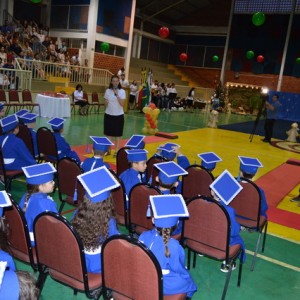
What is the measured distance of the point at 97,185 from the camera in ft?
8.11

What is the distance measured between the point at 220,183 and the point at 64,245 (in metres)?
1.47

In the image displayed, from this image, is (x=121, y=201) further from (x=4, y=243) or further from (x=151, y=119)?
(x=151, y=119)

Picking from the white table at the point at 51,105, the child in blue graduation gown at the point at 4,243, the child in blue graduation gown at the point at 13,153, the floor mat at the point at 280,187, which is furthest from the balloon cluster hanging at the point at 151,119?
the child in blue graduation gown at the point at 4,243

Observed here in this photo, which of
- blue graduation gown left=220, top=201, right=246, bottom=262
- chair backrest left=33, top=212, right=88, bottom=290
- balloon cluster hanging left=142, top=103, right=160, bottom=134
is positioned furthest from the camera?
balloon cluster hanging left=142, top=103, right=160, bottom=134

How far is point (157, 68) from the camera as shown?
93.4ft

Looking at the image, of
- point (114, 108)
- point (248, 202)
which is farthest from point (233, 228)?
point (114, 108)

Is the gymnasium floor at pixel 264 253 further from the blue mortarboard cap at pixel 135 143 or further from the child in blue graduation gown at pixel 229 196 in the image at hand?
the blue mortarboard cap at pixel 135 143

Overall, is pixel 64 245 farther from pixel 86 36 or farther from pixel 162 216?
pixel 86 36

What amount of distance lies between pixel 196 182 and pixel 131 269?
230 centimetres

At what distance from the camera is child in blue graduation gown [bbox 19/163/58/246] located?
2.69 meters

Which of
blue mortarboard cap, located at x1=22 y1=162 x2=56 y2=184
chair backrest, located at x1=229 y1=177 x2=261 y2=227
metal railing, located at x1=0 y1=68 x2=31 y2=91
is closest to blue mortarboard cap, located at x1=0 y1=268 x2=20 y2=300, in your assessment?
blue mortarboard cap, located at x1=22 y1=162 x2=56 y2=184

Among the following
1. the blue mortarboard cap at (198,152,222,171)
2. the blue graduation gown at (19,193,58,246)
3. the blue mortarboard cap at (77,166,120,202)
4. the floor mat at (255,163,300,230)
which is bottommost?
the floor mat at (255,163,300,230)

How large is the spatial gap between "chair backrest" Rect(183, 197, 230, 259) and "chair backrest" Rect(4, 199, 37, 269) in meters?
1.23

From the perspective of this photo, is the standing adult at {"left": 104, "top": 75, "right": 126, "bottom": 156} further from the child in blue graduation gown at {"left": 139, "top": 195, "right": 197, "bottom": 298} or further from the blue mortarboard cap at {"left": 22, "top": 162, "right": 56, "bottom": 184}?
the child in blue graduation gown at {"left": 139, "top": 195, "right": 197, "bottom": 298}
